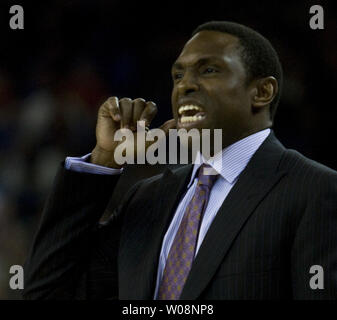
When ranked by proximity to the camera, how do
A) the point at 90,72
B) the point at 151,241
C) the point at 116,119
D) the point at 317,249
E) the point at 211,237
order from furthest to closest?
the point at 90,72, the point at 116,119, the point at 151,241, the point at 211,237, the point at 317,249

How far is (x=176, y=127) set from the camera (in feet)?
5.57

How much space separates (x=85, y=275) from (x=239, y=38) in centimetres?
Result: 73

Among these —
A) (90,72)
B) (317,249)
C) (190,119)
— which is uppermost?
(90,72)

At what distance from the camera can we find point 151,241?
157cm

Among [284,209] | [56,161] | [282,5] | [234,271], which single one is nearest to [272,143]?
[284,209]

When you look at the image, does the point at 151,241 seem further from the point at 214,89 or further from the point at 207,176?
the point at 214,89

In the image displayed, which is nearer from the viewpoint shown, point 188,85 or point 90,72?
point 188,85

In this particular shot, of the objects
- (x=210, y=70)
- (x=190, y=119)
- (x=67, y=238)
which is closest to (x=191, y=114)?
(x=190, y=119)

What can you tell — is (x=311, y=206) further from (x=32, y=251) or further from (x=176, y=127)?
(x=32, y=251)

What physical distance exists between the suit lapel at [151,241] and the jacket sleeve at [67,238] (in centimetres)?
11

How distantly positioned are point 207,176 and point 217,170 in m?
0.03

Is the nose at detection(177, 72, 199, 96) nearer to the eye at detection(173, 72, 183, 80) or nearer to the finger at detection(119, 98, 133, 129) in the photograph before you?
the eye at detection(173, 72, 183, 80)

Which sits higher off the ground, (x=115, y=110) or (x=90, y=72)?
(x=90, y=72)

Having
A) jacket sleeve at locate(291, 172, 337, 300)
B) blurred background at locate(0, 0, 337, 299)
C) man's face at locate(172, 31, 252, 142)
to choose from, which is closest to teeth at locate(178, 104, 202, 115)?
man's face at locate(172, 31, 252, 142)
